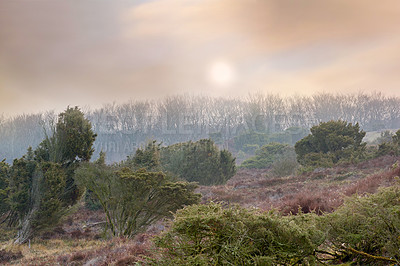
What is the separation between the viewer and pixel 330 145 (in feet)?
70.6

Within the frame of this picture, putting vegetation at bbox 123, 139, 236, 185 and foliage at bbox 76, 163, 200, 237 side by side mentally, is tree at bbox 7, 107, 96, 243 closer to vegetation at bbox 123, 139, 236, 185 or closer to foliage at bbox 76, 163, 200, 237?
foliage at bbox 76, 163, 200, 237

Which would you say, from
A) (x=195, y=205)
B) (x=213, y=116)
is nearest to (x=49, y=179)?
(x=195, y=205)

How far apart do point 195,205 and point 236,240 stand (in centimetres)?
36

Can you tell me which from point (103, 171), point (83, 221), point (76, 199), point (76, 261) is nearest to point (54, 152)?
point (76, 199)

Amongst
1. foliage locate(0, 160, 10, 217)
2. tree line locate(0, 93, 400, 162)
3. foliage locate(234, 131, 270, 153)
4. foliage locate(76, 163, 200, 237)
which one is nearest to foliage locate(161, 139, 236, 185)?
foliage locate(0, 160, 10, 217)

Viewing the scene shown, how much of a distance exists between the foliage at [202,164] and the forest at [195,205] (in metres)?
0.09

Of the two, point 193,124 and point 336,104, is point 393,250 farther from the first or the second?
point 336,104

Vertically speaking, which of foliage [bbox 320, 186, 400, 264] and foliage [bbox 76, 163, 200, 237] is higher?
foliage [bbox 320, 186, 400, 264]

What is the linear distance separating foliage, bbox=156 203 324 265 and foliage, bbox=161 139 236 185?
2272 centimetres

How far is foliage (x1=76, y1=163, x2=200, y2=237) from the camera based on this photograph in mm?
9070

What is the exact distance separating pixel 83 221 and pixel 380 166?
17.0 metres

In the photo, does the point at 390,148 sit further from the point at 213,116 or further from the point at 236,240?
the point at 213,116

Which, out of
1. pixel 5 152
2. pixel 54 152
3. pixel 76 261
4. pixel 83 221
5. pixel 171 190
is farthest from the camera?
pixel 5 152

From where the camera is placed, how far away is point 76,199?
12.7 meters
